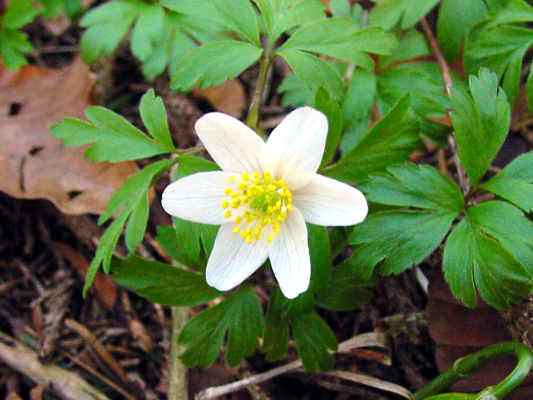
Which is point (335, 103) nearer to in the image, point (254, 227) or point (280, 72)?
point (254, 227)

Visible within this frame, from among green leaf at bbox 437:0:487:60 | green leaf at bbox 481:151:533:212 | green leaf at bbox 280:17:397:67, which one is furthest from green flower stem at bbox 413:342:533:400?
green leaf at bbox 437:0:487:60

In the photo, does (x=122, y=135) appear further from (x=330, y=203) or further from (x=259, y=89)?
(x=330, y=203)

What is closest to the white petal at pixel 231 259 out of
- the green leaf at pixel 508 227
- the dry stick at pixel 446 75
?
the green leaf at pixel 508 227

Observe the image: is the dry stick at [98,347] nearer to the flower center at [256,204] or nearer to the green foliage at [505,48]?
the flower center at [256,204]

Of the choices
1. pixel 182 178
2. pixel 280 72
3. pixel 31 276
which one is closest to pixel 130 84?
pixel 280 72

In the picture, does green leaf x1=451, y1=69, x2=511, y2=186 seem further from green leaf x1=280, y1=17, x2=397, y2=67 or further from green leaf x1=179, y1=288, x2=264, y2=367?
green leaf x1=179, y1=288, x2=264, y2=367

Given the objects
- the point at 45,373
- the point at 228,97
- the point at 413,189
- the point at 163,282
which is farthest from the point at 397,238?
the point at 228,97
